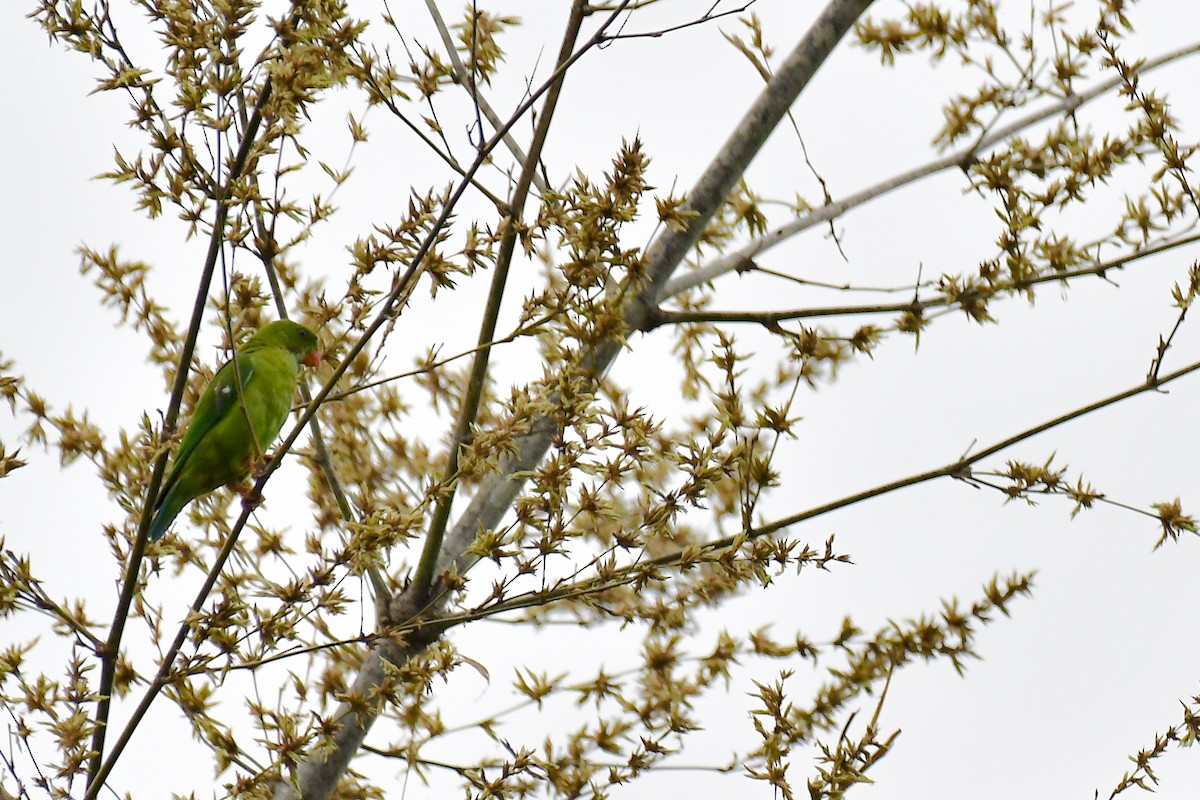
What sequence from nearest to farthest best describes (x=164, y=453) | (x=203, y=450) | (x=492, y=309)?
1. (x=164, y=453)
2. (x=492, y=309)
3. (x=203, y=450)

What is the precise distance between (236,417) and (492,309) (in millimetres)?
1357

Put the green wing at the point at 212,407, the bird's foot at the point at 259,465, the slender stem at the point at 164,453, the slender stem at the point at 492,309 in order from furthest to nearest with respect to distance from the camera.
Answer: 1. the green wing at the point at 212,407
2. the bird's foot at the point at 259,465
3. the slender stem at the point at 492,309
4. the slender stem at the point at 164,453

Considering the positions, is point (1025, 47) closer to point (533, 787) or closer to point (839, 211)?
point (839, 211)

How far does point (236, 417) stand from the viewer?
4.66 meters

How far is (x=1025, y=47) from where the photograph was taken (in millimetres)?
4652

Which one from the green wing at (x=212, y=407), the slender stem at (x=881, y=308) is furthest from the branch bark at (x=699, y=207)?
the green wing at (x=212, y=407)

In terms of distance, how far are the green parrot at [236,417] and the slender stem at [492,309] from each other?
0.66 m

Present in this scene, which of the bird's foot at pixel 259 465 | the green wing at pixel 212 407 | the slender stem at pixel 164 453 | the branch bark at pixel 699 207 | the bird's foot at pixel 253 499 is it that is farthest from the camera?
the branch bark at pixel 699 207

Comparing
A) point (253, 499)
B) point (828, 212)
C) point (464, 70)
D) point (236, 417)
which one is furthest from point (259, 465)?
point (828, 212)

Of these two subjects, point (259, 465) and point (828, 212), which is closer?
point (259, 465)

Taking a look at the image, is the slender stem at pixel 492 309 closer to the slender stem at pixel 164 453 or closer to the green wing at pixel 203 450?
the slender stem at pixel 164 453

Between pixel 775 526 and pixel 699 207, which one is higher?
pixel 699 207

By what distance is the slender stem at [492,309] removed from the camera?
11.9ft

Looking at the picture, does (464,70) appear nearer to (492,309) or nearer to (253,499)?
(492,309)
